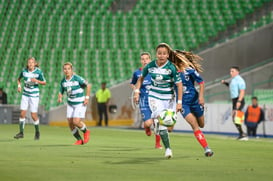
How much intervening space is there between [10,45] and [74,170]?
29298 mm

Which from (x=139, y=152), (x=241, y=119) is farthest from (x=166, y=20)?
(x=139, y=152)

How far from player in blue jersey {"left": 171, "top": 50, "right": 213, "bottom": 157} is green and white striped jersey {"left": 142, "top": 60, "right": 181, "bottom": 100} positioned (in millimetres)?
456

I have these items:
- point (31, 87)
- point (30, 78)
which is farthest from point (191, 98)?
point (31, 87)

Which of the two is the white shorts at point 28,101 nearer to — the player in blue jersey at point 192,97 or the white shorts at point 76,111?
the white shorts at point 76,111

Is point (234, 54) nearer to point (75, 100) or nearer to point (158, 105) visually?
point (75, 100)

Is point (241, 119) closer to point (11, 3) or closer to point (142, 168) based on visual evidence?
point (142, 168)

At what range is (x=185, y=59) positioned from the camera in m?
13.6

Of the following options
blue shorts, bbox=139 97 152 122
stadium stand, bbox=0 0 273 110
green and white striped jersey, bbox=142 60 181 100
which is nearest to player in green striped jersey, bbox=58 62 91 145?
blue shorts, bbox=139 97 152 122

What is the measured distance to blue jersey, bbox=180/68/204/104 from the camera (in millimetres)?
13773

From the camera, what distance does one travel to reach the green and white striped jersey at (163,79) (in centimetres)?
1302

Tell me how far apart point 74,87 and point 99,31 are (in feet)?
75.3

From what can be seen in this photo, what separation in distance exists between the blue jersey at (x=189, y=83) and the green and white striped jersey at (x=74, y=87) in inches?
163

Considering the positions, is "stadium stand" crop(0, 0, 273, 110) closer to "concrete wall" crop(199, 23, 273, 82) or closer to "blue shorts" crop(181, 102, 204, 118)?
"concrete wall" crop(199, 23, 273, 82)

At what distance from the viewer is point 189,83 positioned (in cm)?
1410
